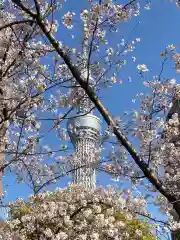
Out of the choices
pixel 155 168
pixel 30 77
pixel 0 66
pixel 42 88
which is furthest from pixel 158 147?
pixel 0 66

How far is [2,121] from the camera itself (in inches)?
222

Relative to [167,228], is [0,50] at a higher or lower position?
higher

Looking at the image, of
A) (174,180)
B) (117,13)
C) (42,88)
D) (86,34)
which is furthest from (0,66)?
(174,180)

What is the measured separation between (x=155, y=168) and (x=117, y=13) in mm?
2303

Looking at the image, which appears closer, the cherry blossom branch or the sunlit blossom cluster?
the cherry blossom branch

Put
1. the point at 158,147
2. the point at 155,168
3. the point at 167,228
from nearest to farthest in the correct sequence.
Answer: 1. the point at 167,228
2. the point at 155,168
3. the point at 158,147

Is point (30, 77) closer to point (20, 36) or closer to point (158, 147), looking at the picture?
point (20, 36)

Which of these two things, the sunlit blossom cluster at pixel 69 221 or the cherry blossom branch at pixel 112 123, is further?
the sunlit blossom cluster at pixel 69 221

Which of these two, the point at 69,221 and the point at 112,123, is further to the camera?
the point at 69,221

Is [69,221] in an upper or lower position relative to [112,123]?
upper

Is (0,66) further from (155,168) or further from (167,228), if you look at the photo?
(167,228)

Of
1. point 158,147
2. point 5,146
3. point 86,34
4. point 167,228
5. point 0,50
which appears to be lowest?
point 167,228

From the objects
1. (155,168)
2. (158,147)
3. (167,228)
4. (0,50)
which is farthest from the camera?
(0,50)

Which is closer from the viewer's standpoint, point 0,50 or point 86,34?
point 86,34
